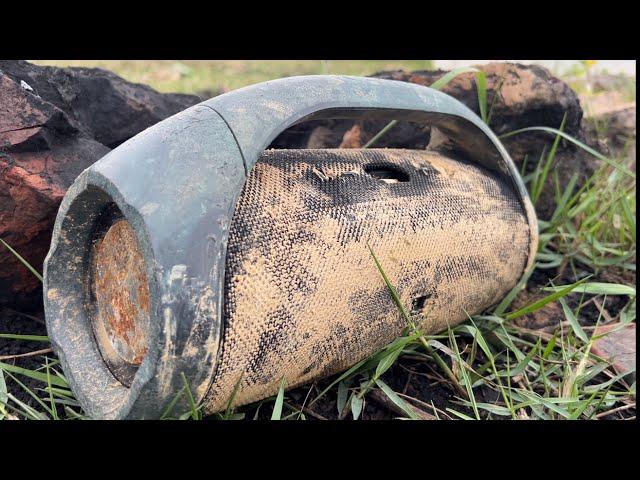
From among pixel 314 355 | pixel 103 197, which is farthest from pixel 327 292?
pixel 103 197

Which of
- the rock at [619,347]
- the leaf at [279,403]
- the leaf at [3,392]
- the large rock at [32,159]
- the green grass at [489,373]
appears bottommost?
the rock at [619,347]

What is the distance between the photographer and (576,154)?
2.43 m

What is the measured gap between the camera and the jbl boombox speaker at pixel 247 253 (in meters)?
1.12

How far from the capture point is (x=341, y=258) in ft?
4.31

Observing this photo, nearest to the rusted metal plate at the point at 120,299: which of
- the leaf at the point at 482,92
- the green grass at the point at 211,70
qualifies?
the leaf at the point at 482,92

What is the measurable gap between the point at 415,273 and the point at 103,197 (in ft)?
2.40

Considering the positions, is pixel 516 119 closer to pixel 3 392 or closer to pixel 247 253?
pixel 247 253

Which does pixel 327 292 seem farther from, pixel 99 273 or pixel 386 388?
pixel 99 273

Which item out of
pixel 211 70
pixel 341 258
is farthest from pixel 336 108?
pixel 211 70

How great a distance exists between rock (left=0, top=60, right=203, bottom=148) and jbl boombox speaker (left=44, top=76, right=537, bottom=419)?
62 centimetres

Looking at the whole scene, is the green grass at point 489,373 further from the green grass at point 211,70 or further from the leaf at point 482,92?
the green grass at point 211,70

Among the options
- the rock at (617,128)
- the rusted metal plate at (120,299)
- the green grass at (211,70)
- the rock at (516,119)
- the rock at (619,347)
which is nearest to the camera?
the rusted metal plate at (120,299)

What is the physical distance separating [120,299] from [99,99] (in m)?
0.90

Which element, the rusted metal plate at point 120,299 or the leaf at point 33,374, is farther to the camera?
the leaf at point 33,374
